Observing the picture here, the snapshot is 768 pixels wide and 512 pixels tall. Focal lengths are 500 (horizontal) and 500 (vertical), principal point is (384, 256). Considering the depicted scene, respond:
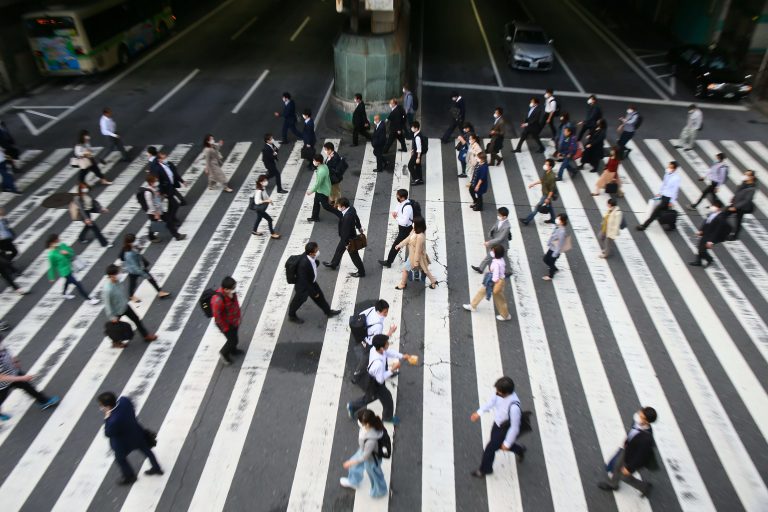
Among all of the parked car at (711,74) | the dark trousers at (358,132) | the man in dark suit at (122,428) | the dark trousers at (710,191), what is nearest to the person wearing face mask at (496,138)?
the dark trousers at (358,132)

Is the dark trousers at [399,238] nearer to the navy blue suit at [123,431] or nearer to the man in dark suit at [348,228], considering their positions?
the man in dark suit at [348,228]

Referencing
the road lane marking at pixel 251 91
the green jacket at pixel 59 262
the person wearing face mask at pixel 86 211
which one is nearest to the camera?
the green jacket at pixel 59 262

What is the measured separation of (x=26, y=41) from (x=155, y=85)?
19.3 ft

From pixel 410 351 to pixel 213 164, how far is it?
299 inches

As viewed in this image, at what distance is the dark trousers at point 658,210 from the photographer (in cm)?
1138

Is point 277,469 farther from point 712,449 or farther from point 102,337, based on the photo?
point 712,449

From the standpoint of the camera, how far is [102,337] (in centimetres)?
902

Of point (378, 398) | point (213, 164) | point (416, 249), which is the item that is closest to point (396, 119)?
point (213, 164)

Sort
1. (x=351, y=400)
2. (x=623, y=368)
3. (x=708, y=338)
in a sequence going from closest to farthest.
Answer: (x=351, y=400) < (x=623, y=368) < (x=708, y=338)

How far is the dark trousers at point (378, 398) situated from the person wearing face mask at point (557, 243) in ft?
15.1

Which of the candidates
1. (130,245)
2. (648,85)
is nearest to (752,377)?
(130,245)

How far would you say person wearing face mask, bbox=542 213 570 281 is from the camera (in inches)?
368

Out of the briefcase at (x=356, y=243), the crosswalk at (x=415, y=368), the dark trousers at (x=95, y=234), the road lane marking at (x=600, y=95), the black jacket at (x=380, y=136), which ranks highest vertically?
the black jacket at (x=380, y=136)

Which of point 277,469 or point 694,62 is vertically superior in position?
point 694,62
